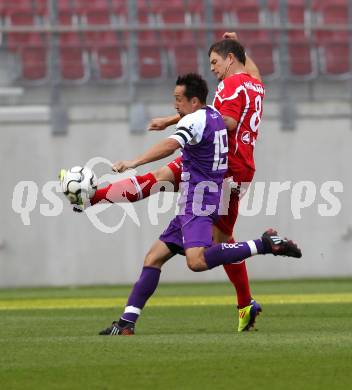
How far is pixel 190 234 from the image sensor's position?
8672mm

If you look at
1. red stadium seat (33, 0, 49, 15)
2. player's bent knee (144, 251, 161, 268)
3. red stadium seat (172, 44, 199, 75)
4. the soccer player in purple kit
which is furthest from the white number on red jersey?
red stadium seat (33, 0, 49, 15)

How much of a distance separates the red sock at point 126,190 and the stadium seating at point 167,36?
29.8 feet

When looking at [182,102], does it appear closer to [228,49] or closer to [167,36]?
[228,49]

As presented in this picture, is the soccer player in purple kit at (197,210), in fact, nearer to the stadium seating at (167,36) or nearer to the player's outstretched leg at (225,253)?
the player's outstretched leg at (225,253)

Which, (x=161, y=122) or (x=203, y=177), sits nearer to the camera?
(x=203, y=177)

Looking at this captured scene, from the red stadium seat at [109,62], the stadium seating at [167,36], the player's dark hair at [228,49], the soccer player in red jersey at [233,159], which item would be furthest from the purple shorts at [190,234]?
the red stadium seat at [109,62]

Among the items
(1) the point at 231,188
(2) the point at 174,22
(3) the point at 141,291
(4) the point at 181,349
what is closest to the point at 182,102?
(1) the point at 231,188

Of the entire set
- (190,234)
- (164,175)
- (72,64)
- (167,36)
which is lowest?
(190,234)

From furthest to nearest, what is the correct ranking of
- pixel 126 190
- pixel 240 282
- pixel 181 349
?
pixel 240 282 < pixel 126 190 < pixel 181 349

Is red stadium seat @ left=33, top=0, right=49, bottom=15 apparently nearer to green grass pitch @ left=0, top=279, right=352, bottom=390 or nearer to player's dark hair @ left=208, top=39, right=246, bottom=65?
green grass pitch @ left=0, top=279, right=352, bottom=390

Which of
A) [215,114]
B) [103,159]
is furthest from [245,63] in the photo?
[103,159]

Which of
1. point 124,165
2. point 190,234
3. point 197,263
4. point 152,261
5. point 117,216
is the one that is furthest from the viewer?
point 117,216

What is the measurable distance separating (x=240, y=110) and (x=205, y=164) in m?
0.63

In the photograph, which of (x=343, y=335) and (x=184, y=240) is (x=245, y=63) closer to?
(x=184, y=240)
